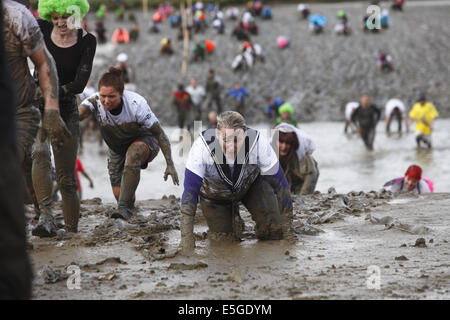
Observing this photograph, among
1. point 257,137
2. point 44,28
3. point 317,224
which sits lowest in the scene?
point 317,224

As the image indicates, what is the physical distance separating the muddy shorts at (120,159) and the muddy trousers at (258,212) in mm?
1057

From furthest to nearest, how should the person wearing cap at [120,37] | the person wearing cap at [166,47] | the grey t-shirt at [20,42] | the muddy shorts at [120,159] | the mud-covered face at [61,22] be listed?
the person wearing cap at [120,37]
the person wearing cap at [166,47]
the muddy shorts at [120,159]
the mud-covered face at [61,22]
the grey t-shirt at [20,42]

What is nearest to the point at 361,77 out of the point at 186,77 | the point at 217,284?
the point at 186,77

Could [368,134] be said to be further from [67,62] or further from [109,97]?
[67,62]

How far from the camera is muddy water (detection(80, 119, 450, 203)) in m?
13.4

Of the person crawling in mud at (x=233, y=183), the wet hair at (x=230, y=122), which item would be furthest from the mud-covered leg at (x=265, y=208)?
the wet hair at (x=230, y=122)

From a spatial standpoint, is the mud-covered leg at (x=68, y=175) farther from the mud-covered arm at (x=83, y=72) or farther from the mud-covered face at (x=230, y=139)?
the mud-covered face at (x=230, y=139)

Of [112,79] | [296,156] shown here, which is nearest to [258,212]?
[112,79]

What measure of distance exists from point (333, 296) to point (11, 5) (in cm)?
261

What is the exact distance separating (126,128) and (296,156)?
2700mm

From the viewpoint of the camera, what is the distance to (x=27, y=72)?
458 centimetres

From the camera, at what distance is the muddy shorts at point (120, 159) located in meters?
7.05

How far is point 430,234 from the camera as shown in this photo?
20.8ft

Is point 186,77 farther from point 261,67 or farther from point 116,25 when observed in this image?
point 116,25
